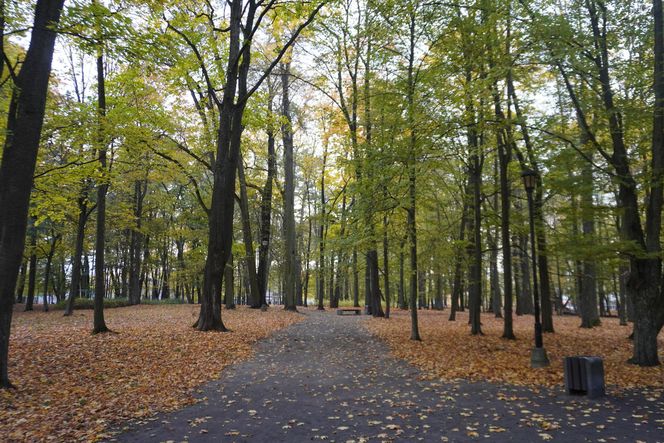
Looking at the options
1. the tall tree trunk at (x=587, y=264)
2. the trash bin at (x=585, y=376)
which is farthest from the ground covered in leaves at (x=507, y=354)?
the tall tree trunk at (x=587, y=264)

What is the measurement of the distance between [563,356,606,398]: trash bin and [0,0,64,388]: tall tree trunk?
369 inches

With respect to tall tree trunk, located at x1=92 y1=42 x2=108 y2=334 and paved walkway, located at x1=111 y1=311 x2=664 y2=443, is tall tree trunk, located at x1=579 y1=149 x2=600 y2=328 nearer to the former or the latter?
paved walkway, located at x1=111 y1=311 x2=664 y2=443

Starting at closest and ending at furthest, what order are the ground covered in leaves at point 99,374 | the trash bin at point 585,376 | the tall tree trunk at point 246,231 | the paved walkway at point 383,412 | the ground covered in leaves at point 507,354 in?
the paved walkway at point 383,412
the ground covered in leaves at point 99,374
the trash bin at point 585,376
the ground covered in leaves at point 507,354
the tall tree trunk at point 246,231

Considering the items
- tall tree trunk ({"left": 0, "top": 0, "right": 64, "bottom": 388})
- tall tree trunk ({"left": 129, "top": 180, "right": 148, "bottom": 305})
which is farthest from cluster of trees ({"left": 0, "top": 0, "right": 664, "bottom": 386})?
tall tree trunk ({"left": 129, "top": 180, "right": 148, "bottom": 305})

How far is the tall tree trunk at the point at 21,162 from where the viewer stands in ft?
21.2

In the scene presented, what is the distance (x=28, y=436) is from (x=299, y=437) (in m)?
3.26

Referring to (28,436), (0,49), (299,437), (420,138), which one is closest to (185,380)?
(28,436)

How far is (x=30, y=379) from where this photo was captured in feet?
23.7

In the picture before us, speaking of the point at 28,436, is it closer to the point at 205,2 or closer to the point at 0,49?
the point at 0,49

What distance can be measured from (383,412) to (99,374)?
221 inches

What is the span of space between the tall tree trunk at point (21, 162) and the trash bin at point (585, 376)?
938cm

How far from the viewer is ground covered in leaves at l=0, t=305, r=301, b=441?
5453 millimetres

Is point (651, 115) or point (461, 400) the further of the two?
point (651, 115)

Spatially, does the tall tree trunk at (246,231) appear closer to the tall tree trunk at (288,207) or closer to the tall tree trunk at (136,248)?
the tall tree trunk at (288,207)
